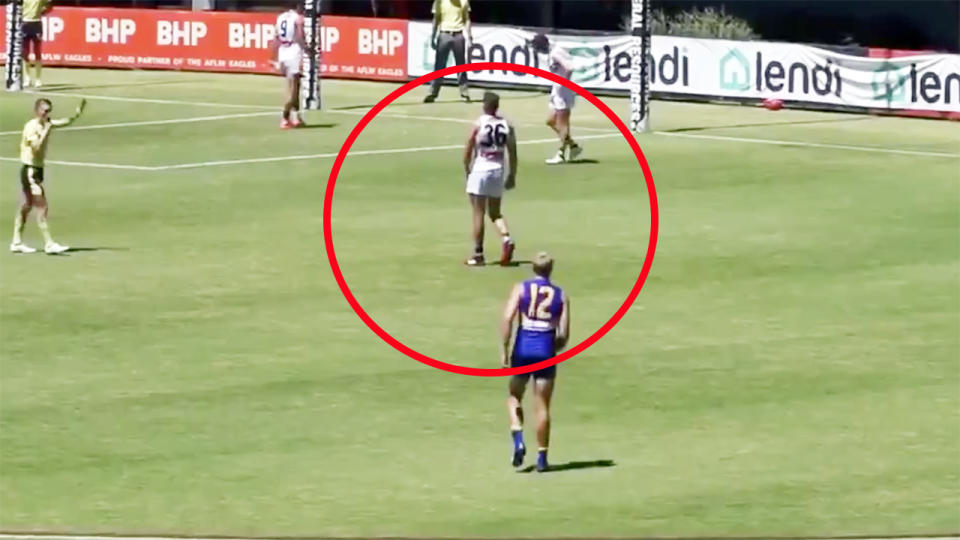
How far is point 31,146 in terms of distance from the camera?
31.0 meters

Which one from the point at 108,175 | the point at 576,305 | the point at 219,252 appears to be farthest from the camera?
the point at 108,175

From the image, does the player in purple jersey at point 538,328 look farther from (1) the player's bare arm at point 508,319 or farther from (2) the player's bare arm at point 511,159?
(2) the player's bare arm at point 511,159

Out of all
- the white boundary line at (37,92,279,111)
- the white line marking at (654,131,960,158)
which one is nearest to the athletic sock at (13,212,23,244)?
the white line marking at (654,131,960,158)

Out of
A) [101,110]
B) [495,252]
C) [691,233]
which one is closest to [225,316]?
[495,252]

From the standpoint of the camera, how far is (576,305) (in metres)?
28.7

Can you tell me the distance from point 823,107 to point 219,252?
1956 centimetres

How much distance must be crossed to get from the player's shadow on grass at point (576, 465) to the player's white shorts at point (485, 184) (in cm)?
798

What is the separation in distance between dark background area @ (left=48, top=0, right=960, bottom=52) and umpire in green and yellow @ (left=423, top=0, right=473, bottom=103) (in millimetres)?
11624

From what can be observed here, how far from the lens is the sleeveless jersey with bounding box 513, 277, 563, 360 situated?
19609 mm

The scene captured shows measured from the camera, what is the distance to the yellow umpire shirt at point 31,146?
30961 millimetres

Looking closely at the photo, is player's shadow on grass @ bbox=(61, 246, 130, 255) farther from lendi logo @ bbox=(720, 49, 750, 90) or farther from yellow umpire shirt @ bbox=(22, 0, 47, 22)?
yellow umpire shirt @ bbox=(22, 0, 47, 22)

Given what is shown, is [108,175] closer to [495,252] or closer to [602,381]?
[495,252]

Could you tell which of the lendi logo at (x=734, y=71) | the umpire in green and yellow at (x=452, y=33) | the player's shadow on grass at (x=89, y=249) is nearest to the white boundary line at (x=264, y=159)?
the umpire in green and yellow at (x=452, y=33)

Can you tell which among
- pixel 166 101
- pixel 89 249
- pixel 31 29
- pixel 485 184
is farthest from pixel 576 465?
pixel 31 29
